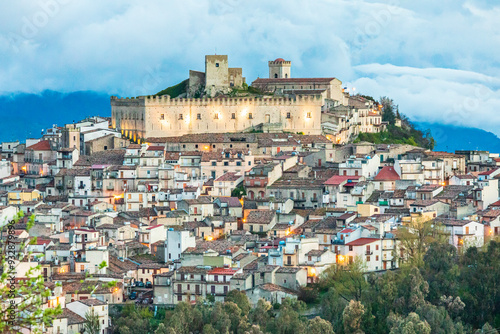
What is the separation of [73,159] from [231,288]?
18.2 m

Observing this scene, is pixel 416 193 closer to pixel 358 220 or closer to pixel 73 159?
pixel 358 220

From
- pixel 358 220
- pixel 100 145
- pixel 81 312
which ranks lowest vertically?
pixel 81 312

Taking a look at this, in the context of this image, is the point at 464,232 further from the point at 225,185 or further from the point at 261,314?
the point at 225,185

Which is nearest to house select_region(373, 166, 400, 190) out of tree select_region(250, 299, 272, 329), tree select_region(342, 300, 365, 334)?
tree select_region(250, 299, 272, 329)

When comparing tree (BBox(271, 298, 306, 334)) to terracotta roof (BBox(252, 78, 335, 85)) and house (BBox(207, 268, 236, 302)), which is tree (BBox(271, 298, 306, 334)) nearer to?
house (BBox(207, 268, 236, 302))

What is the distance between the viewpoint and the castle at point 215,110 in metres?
57.6

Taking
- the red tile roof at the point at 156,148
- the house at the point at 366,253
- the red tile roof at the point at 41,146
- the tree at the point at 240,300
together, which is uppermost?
the red tile roof at the point at 41,146

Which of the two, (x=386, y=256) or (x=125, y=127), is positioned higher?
(x=125, y=127)

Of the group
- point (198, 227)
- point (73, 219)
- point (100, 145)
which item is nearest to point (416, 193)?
point (198, 227)

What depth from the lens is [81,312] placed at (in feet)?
114

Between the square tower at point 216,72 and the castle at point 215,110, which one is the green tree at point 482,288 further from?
the square tower at point 216,72

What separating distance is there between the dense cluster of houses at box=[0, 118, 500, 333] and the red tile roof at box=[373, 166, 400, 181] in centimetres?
9

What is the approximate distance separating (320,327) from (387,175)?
17231mm

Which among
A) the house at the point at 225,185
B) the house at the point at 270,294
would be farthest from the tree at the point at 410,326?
the house at the point at 225,185
